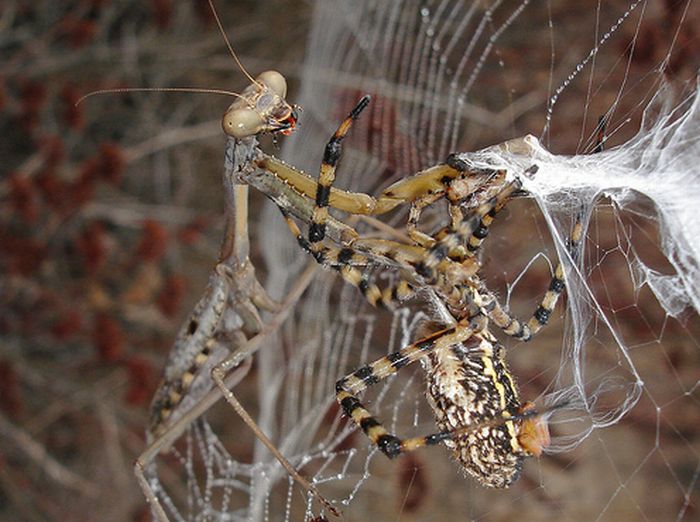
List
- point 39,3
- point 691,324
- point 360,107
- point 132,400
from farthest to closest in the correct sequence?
1. point 39,3
2. point 132,400
3. point 691,324
4. point 360,107

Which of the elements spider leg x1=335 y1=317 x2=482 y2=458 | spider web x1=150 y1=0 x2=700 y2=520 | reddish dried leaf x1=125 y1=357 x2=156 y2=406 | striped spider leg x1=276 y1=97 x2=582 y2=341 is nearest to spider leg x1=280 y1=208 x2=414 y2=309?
striped spider leg x1=276 y1=97 x2=582 y2=341

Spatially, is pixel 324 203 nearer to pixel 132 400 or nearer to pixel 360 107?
pixel 360 107

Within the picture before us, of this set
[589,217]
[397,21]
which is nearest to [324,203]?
[589,217]

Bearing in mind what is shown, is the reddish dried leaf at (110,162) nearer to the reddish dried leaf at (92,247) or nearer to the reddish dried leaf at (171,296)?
the reddish dried leaf at (92,247)

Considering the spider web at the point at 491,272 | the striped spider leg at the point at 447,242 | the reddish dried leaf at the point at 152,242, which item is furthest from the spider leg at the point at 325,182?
the reddish dried leaf at the point at 152,242

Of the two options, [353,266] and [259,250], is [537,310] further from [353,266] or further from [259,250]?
[259,250]

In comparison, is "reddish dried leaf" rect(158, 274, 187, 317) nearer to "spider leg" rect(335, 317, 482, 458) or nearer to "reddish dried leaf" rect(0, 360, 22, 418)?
"reddish dried leaf" rect(0, 360, 22, 418)
